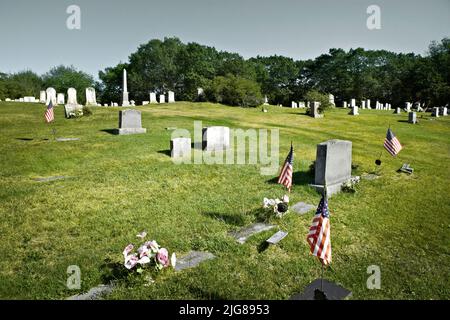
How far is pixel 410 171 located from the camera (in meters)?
11.8

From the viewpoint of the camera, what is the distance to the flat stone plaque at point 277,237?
6.07 m

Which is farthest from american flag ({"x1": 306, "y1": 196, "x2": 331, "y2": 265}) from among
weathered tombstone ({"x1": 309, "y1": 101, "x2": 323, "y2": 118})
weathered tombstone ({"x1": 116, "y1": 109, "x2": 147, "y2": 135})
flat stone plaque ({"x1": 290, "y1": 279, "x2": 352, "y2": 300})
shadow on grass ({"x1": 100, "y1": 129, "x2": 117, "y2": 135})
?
weathered tombstone ({"x1": 309, "y1": 101, "x2": 323, "y2": 118})

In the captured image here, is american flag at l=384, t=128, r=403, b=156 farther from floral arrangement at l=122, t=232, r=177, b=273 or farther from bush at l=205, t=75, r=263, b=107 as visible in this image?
bush at l=205, t=75, r=263, b=107

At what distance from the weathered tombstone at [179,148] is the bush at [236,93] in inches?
1103

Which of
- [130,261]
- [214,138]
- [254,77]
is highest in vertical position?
[254,77]

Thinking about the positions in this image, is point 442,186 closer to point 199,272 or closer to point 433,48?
point 199,272

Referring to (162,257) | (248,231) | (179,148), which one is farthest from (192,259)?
(179,148)

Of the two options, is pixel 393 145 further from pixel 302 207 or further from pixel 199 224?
pixel 199 224

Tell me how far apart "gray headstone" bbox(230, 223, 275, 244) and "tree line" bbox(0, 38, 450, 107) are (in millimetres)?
34122

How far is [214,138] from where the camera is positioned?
548 inches

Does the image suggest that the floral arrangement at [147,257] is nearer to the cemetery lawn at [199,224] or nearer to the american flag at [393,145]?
the cemetery lawn at [199,224]

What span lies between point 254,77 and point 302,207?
56.5 metres

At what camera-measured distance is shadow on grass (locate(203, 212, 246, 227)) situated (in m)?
7.07

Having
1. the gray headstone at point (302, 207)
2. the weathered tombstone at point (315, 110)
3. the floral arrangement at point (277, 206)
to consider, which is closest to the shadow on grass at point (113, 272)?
the floral arrangement at point (277, 206)
